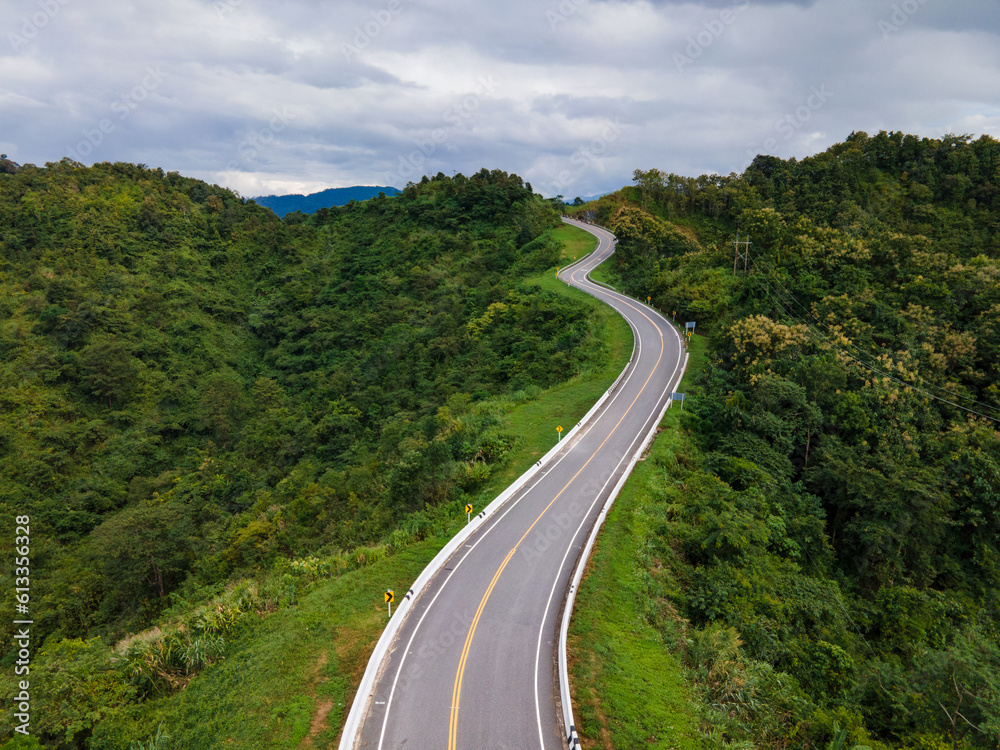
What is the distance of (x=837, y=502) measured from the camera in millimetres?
23688

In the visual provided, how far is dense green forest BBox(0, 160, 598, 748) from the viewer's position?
74.7 ft

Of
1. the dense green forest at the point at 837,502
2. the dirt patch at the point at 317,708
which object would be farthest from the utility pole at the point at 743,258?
the dirt patch at the point at 317,708

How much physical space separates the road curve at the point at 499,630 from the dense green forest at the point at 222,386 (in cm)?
380

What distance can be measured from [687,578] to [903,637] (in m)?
8.44

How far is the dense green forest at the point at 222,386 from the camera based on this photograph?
22766 mm

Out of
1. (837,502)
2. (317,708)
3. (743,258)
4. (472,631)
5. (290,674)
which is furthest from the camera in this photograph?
(743,258)

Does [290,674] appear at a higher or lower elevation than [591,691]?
lower

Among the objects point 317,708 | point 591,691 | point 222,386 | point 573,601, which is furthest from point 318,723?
point 222,386

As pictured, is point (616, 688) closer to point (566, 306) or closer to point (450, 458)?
point (450, 458)

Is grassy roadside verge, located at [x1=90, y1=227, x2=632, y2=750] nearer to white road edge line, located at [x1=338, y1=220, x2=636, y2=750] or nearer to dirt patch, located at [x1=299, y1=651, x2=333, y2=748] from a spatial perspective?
dirt patch, located at [x1=299, y1=651, x2=333, y2=748]

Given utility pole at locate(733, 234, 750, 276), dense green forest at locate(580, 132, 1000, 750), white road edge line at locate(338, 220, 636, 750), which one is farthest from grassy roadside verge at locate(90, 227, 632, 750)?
utility pole at locate(733, 234, 750, 276)

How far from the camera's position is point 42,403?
4225cm

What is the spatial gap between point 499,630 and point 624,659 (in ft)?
11.8

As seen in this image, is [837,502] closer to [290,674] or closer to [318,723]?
[318,723]
